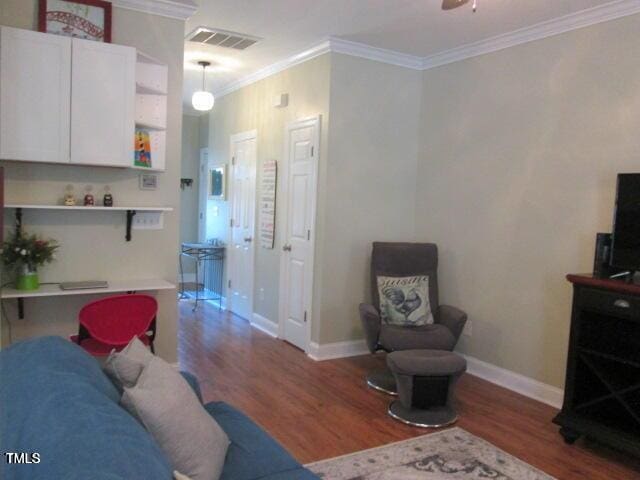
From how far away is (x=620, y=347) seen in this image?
9.50 ft

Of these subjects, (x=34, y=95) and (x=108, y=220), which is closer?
(x=34, y=95)

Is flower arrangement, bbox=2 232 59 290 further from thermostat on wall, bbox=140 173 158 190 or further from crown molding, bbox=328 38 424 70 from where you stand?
crown molding, bbox=328 38 424 70

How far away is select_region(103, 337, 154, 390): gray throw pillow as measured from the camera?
1.72 meters

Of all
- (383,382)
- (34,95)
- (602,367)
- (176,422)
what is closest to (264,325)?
(383,382)

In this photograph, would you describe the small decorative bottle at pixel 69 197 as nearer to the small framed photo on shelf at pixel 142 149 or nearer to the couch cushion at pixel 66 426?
the small framed photo on shelf at pixel 142 149

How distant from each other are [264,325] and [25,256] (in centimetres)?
271

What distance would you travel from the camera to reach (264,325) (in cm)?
530

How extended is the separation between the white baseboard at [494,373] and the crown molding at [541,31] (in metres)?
2.52

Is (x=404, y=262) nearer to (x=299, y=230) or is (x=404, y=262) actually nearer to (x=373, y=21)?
(x=299, y=230)

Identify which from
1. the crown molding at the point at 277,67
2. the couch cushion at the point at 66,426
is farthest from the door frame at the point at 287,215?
the couch cushion at the point at 66,426

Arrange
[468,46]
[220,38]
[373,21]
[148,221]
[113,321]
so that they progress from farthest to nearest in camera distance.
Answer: [220,38] < [468,46] < [373,21] < [148,221] < [113,321]

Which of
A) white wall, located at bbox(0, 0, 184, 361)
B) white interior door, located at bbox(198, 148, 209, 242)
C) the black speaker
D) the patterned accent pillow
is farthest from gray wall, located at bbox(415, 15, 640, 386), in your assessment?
white interior door, located at bbox(198, 148, 209, 242)

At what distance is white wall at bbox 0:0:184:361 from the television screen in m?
2.91

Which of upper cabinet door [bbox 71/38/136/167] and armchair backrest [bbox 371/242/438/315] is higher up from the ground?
upper cabinet door [bbox 71/38/136/167]
